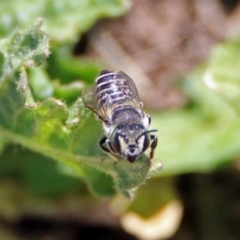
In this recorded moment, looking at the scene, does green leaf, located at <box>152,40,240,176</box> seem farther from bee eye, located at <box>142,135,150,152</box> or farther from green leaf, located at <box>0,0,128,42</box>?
bee eye, located at <box>142,135,150,152</box>

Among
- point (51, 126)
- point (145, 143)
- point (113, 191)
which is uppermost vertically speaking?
point (51, 126)

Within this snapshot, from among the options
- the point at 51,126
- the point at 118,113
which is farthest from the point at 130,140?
the point at 51,126

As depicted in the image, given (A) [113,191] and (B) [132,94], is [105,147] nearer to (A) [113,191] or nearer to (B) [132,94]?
(B) [132,94]

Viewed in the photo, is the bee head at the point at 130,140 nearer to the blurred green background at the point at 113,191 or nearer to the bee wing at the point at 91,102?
the bee wing at the point at 91,102

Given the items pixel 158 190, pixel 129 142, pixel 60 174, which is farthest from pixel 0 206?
pixel 129 142

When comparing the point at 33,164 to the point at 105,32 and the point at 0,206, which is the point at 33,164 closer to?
the point at 0,206

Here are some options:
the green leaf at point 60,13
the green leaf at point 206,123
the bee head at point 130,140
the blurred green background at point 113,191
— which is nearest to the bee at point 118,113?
the bee head at point 130,140
